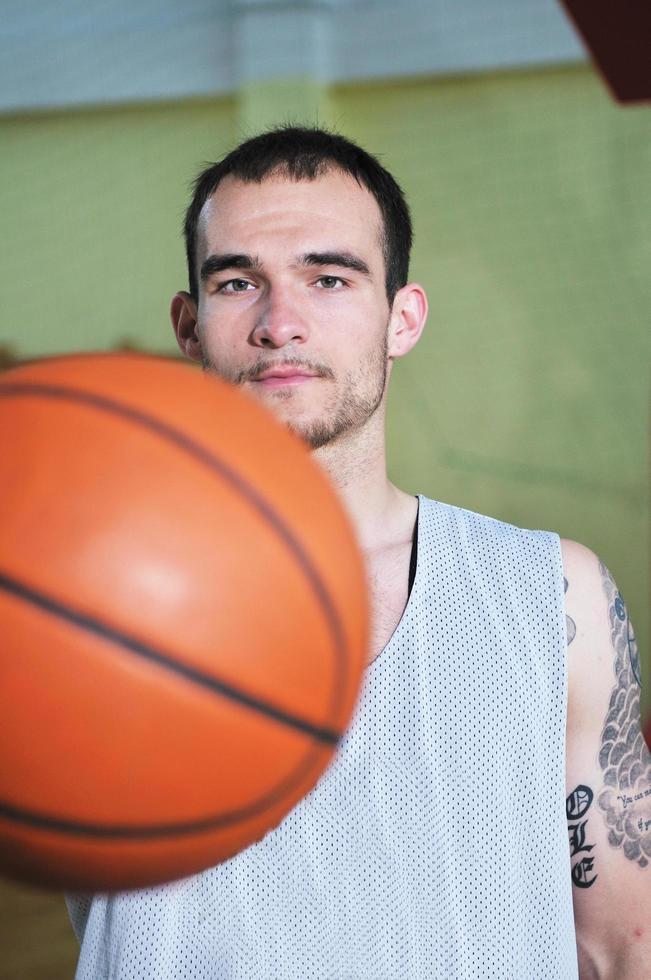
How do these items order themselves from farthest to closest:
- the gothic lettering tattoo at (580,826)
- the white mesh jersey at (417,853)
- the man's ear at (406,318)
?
1. the man's ear at (406,318)
2. the gothic lettering tattoo at (580,826)
3. the white mesh jersey at (417,853)

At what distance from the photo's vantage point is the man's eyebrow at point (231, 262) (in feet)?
3.78

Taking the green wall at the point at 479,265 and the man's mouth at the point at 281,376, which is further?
the green wall at the point at 479,265

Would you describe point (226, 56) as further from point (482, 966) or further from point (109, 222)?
point (482, 966)

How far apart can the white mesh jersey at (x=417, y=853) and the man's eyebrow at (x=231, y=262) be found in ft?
1.23

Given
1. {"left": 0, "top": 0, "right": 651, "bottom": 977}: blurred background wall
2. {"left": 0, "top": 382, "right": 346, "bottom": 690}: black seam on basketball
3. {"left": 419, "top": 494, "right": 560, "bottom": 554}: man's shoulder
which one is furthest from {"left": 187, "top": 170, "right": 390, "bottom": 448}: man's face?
{"left": 0, "top": 0, "right": 651, "bottom": 977}: blurred background wall

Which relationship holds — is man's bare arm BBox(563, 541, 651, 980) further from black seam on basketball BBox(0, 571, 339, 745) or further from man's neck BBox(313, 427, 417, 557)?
black seam on basketball BBox(0, 571, 339, 745)

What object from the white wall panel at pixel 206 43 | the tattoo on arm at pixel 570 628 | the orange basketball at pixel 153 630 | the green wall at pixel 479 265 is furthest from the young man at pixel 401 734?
the white wall panel at pixel 206 43

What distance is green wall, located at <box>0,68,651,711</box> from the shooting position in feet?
11.6

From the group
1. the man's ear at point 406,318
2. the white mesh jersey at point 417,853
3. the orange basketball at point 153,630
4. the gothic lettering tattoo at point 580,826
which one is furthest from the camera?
the man's ear at point 406,318

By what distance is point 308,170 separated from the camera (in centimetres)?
124

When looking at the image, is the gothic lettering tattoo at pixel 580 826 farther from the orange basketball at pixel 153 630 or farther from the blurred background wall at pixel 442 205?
the blurred background wall at pixel 442 205

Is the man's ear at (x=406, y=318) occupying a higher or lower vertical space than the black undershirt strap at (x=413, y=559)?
higher

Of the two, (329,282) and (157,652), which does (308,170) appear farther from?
(157,652)

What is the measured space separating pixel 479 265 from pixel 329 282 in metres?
2.51
